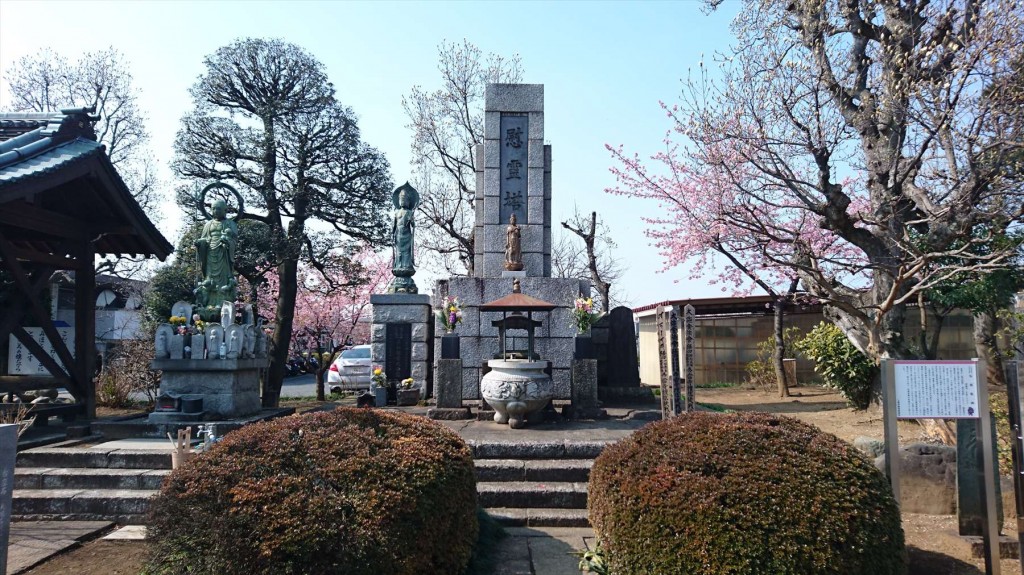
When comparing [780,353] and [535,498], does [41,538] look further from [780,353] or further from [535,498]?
[780,353]

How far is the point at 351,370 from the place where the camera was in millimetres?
17219

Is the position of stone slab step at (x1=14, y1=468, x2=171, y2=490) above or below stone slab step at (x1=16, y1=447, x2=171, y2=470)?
below

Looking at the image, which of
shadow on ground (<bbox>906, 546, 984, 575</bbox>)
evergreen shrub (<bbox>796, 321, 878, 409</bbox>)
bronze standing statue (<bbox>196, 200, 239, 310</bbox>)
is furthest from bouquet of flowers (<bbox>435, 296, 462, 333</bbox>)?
evergreen shrub (<bbox>796, 321, 878, 409</bbox>)

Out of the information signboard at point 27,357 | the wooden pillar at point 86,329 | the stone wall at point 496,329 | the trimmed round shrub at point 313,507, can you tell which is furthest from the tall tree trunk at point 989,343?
the information signboard at point 27,357

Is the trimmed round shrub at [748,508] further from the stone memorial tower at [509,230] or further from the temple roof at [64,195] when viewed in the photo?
the temple roof at [64,195]

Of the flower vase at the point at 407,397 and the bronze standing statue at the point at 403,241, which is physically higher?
the bronze standing statue at the point at 403,241

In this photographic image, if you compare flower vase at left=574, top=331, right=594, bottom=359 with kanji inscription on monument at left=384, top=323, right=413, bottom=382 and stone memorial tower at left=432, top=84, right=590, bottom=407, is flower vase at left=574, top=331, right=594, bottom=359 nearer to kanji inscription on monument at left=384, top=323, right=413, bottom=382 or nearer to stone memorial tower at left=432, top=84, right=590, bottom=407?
stone memorial tower at left=432, top=84, right=590, bottom=407

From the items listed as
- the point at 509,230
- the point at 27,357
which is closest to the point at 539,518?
the point at 509,230

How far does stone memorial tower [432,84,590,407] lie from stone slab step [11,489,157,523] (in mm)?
5140

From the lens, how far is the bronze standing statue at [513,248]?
34.9 feet

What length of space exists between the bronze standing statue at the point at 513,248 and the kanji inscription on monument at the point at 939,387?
685 cm

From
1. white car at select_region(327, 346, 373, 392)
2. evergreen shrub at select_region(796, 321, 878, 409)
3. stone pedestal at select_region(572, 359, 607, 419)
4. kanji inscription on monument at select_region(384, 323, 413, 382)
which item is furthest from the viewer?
white car at select_region(327, 346, 373, 392)

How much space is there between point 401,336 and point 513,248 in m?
2.80

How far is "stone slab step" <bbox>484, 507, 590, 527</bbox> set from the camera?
17.4ft
